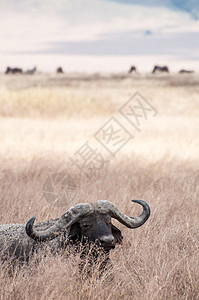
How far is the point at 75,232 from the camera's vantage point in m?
3.80

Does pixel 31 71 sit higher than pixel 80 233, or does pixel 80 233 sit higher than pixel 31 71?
pixel 31 71

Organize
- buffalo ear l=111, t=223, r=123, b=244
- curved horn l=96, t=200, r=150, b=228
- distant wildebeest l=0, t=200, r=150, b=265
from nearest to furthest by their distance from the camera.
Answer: distant wildebeest l=0, t=200, r=150, b=265, curved horn l=96, t=200, r=150, b=228, buffalo ear l=111, t=223, r=123, b=244

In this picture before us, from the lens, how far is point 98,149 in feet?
38.8

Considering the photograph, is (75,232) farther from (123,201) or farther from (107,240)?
(123,201)

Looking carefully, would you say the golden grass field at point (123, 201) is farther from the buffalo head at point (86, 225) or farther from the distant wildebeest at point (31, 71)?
the distant wildebeest at point (31, 71)

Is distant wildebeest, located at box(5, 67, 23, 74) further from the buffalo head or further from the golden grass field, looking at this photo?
the buffalo head

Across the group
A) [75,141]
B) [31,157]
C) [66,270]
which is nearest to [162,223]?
[66,270]

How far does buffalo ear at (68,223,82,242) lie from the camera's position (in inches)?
149

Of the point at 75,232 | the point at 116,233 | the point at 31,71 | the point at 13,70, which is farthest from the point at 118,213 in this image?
the point at 31,71

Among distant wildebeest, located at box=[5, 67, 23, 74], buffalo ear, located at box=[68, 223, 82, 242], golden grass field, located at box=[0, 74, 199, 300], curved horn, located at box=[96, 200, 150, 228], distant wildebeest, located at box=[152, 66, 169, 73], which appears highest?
distant wildebeest, located at box=[152, 66, 169, 73]

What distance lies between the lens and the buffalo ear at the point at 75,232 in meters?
3.79

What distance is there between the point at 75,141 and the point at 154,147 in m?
2.90

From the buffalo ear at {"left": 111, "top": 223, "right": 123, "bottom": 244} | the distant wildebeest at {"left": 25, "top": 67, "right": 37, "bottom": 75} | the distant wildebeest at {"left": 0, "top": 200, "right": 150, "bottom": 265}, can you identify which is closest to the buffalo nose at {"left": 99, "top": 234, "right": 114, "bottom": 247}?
the distant wildebeest at {"left": 0, "top": 200, "right": 150, "bottom": 265}

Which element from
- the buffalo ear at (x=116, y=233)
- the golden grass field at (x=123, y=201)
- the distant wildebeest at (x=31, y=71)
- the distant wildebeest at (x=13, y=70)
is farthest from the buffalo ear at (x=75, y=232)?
the distant wildebeest at (x=31, y=71)
